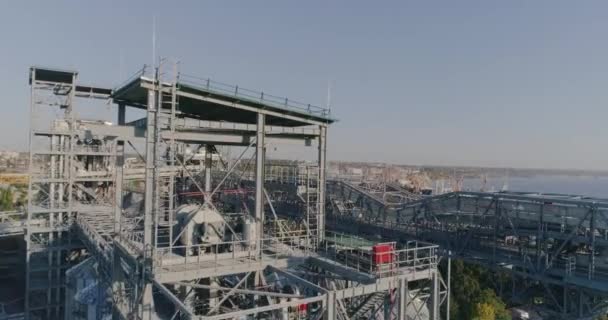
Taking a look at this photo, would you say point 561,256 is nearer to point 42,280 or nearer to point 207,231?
point 207,231

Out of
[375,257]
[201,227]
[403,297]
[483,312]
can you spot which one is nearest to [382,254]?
[375,257]

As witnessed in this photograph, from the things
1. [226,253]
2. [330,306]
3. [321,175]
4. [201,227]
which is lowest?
[330,306]

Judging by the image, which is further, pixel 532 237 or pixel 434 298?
pixel 532 237

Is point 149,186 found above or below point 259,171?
below

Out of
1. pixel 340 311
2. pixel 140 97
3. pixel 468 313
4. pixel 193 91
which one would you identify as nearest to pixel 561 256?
pixel 468 313

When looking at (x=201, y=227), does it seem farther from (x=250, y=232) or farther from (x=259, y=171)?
(x=259, y=171)

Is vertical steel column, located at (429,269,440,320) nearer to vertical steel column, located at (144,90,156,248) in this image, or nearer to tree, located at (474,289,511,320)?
vertical steel column, located at (144,90,156,248)
